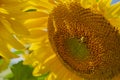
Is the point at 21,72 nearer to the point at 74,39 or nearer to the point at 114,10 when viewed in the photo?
the point at 74,39

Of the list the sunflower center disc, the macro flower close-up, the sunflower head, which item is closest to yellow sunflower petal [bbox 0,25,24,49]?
the macro flower close-up

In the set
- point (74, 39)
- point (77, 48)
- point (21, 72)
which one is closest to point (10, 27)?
point (21, 72)

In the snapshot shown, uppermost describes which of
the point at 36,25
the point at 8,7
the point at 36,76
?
the point at 8,7

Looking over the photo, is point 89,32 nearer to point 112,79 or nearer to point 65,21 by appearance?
point 65,21

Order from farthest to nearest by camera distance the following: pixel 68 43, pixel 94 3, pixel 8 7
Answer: pixel 68 43, pixel 94 3, pixel 8 7

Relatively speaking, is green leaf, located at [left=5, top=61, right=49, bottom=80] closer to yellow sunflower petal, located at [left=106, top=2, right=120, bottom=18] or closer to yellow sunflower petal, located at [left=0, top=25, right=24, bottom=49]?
yellow sunflower petal, located at [left=0, top=25, right=24, bottom=49]

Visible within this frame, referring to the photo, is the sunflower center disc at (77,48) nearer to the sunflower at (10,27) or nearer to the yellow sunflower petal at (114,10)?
the yellow sunflower petal at (114,10)

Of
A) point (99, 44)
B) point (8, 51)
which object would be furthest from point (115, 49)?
point (8, 51)
